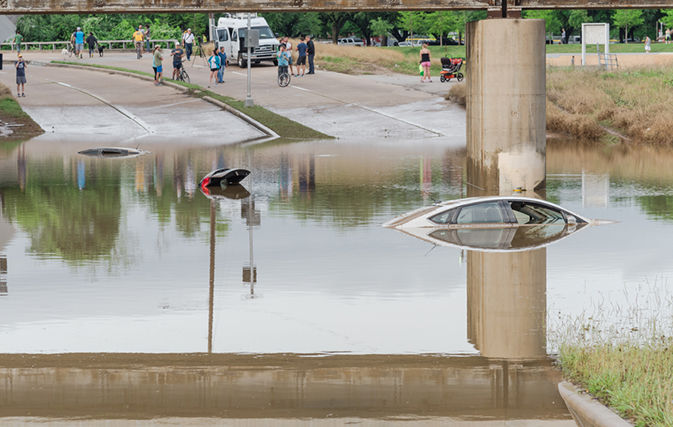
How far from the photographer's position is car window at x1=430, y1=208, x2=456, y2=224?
19.8 metres

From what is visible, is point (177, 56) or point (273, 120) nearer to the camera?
point (273, 120)

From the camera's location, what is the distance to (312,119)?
42969mm

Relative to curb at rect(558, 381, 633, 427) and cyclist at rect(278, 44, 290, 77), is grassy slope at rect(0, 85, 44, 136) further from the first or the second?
curb at rect(558, 381, 633, 427)

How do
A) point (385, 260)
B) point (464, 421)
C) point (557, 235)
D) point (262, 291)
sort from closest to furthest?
point (464, 421), point (262, 291), point (385, 260), point (557, 235)

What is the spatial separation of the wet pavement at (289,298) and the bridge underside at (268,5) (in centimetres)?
495

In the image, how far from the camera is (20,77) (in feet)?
155

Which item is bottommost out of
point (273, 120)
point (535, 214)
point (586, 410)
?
point (586, 410)

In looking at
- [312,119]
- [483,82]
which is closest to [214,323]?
[483,82]

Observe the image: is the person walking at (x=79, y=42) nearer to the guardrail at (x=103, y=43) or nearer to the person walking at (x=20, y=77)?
the guardrail at (x=103, y=43)

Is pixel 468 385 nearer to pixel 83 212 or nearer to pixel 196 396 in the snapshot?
pixel 196 396

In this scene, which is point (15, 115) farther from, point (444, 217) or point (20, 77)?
point (444, 217)

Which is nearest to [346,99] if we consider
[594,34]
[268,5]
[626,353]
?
[594,34]

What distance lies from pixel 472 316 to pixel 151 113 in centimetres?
3397

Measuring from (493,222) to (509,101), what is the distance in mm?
5692
